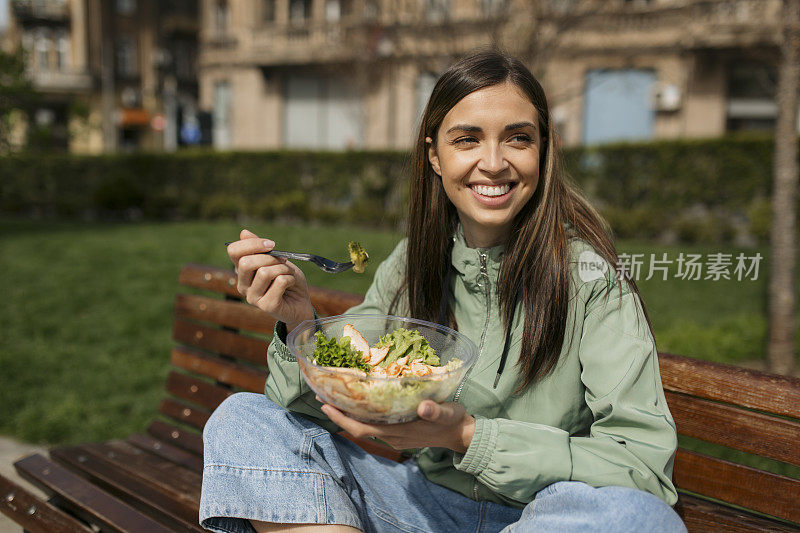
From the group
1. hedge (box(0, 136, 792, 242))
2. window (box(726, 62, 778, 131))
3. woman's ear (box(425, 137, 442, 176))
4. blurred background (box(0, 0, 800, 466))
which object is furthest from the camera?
window (box(726, 62, 778, 131))

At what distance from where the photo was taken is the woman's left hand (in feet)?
4.38

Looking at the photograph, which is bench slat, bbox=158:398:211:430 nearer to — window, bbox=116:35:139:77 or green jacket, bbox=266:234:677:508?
green jacket, bbox=266:234:677:508

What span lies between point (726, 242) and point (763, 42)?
9.63 ft

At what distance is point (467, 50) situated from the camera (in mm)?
4188

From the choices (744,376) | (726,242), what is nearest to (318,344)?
(744,376)

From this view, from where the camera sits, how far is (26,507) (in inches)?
84.1

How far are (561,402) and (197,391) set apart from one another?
1612 mm

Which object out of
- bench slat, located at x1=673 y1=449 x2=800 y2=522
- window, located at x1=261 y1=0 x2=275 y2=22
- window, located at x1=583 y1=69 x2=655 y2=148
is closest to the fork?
bench slat, located at x1=673 y1=449 x2=800 y2=522

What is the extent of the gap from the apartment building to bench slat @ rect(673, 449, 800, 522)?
3.08 m

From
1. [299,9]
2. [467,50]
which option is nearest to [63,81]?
[299,9]

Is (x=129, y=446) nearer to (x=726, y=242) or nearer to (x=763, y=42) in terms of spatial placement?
(x=726, y=242)

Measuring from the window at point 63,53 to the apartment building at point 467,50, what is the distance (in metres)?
14.1

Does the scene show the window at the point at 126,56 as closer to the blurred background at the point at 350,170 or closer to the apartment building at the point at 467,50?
the blurred background at the point at 350,170

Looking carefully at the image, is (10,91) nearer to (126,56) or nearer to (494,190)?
(494,190)
